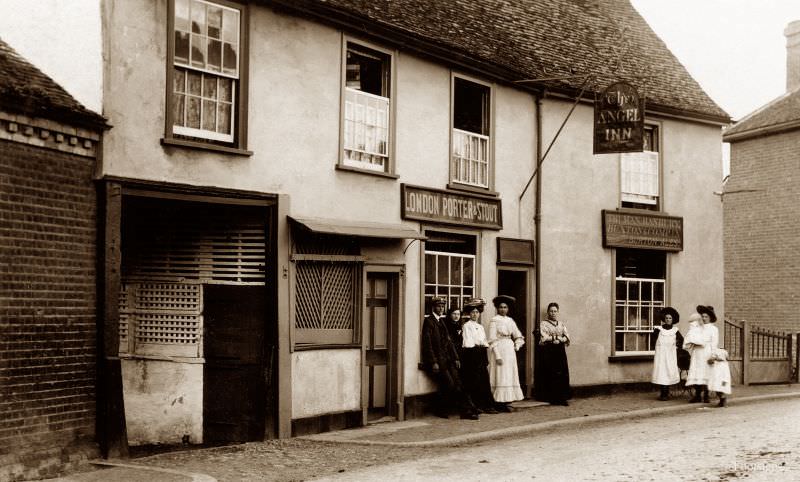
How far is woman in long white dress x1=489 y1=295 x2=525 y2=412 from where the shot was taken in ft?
53.4

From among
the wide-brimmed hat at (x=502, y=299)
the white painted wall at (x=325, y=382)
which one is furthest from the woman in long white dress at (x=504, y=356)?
the white painted wall at (x=325, y=382)

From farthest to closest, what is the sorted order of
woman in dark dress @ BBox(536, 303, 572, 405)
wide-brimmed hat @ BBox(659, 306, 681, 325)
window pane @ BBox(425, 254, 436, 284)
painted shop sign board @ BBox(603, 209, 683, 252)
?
painted shop sign board @ BBox(603, 209, 683, 252), wide-brimmed hat @ BBox(659, 306, 681, 325), woman in dark dress @ BBox(536, 303, 572, 405), window pane @ BBox(425, 254, 436, 284)

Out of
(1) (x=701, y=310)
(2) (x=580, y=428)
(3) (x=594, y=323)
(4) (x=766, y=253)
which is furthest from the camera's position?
(4) (x=766, y=253)

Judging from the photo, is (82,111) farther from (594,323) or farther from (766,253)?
(766,253)

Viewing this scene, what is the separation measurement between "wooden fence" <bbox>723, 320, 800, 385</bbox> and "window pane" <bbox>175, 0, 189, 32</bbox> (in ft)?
45.6

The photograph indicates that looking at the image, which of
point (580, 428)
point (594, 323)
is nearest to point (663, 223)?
point (594, 323)

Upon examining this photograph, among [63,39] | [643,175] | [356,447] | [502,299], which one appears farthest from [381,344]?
[643,175]

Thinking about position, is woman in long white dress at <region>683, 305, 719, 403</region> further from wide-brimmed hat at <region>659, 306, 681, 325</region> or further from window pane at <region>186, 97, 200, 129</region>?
window pane at <region>186, 97, 200, 129</region>

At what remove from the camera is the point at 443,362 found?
15.3 metres

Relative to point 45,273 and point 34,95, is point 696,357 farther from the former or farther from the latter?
point 34,95

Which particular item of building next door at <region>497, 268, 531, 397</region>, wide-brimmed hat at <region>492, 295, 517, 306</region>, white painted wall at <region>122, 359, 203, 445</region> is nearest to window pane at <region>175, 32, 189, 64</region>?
white painted wall at <region>122, 359, 203, 445</region>

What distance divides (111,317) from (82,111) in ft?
7.07

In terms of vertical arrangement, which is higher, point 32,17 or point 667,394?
point 32,17

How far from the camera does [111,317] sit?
429 inches
